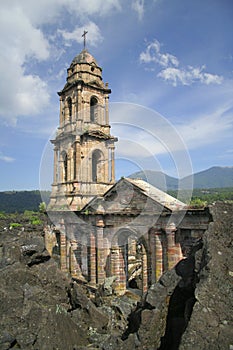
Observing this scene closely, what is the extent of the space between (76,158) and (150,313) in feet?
52.7

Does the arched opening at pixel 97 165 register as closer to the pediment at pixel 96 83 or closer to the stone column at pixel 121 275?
the pediment at pixel 96 83

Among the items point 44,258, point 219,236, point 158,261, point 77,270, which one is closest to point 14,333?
point 44,258

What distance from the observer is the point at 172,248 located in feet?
48.2

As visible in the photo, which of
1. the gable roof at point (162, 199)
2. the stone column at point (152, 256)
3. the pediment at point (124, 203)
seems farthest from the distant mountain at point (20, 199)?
the stone column at point (152, 256)

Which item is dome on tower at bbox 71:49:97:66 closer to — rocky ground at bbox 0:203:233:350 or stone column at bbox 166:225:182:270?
stone column at bbox 166:225:182:270

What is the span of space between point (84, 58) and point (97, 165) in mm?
10303

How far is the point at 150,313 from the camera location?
6.98 meters

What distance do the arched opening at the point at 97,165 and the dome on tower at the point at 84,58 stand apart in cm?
866

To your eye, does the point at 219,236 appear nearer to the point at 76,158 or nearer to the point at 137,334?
the point at 137,334

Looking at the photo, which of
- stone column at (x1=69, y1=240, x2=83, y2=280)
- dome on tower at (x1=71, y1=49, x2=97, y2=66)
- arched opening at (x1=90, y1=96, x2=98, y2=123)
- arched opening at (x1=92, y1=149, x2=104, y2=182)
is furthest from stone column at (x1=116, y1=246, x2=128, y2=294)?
dome on tower at (x1=71, y1=49, x2=97, y2=66)

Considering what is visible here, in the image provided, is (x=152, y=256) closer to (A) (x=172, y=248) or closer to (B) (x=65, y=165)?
(A) (x=172, y=248)

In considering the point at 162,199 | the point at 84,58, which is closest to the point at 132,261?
the point at 162,199

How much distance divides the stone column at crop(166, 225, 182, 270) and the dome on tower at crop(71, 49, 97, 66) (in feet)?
57.6

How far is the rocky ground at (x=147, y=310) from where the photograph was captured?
538 cm
